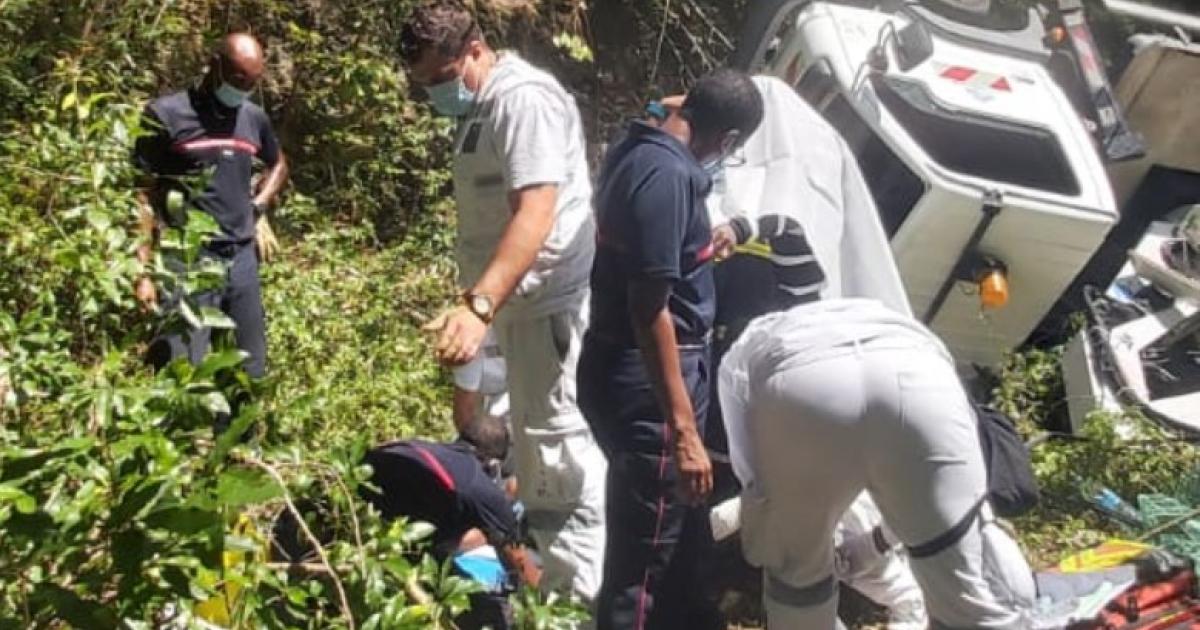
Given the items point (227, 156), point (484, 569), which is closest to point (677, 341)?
point (484, 569)

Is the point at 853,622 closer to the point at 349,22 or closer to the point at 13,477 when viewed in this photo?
the point at 13,477

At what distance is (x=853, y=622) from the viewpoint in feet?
12.8

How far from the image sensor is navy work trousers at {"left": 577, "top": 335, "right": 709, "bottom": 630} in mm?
3195

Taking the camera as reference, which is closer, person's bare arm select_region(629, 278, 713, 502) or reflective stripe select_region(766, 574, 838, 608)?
person's bare arm select_region(629, 278, 713, 502)

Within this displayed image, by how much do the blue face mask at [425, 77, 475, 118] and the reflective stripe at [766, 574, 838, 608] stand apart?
4.47 feet

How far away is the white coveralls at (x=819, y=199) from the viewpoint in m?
4.11

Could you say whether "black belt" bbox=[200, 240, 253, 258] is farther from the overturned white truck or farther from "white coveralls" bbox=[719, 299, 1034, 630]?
the overturned white truck

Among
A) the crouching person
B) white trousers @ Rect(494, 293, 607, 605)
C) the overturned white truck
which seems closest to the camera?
the crouching person

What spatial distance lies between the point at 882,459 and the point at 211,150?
2419mm

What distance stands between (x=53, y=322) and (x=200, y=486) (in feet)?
2.85

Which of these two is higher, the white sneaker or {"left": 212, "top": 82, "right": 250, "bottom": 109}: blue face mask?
{"left": 212, "top": 82, "right": 250, "bottom": 109}: blue face mask

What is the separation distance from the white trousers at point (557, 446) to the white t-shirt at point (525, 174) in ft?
0.26

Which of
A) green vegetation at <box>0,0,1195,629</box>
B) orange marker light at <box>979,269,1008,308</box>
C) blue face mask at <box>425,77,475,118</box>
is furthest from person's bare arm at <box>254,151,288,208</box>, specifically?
orange marker light at <box>979,269,1008,308</box>

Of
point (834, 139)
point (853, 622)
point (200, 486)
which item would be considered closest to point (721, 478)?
point (853, 622)
